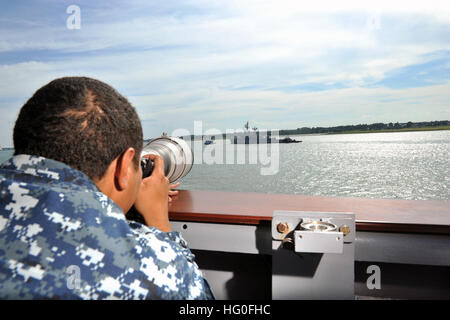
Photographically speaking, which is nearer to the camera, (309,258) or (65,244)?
(65,244)

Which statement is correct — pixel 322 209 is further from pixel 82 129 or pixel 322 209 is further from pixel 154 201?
pixel 82 129

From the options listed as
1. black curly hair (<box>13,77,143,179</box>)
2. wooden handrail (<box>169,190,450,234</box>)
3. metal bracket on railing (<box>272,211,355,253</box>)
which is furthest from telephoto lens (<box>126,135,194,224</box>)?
black curly hair (<box>13,77,143,179</box>)

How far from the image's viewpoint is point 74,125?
0.59m

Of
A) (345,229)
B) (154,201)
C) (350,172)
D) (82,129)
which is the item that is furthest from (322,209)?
(350,172)

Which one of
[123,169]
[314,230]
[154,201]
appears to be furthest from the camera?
[314,230]

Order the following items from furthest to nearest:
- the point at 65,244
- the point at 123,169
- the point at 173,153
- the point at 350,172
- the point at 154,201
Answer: the point at 350,172, the point at 173,153, the point at 154,201, the point at 123,169, the point at 65,244

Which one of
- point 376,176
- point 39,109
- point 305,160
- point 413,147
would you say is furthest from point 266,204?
point 413,147

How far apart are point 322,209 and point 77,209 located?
2.69ft

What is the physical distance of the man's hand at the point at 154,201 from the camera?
87 cm

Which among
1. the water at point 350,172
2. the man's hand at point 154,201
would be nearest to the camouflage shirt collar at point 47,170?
the man's hand at point 154,201

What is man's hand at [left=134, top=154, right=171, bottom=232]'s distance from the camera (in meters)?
0.87

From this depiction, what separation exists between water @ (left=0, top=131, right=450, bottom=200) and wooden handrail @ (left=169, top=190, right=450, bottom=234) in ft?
1.13

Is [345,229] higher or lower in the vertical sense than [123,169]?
lower
